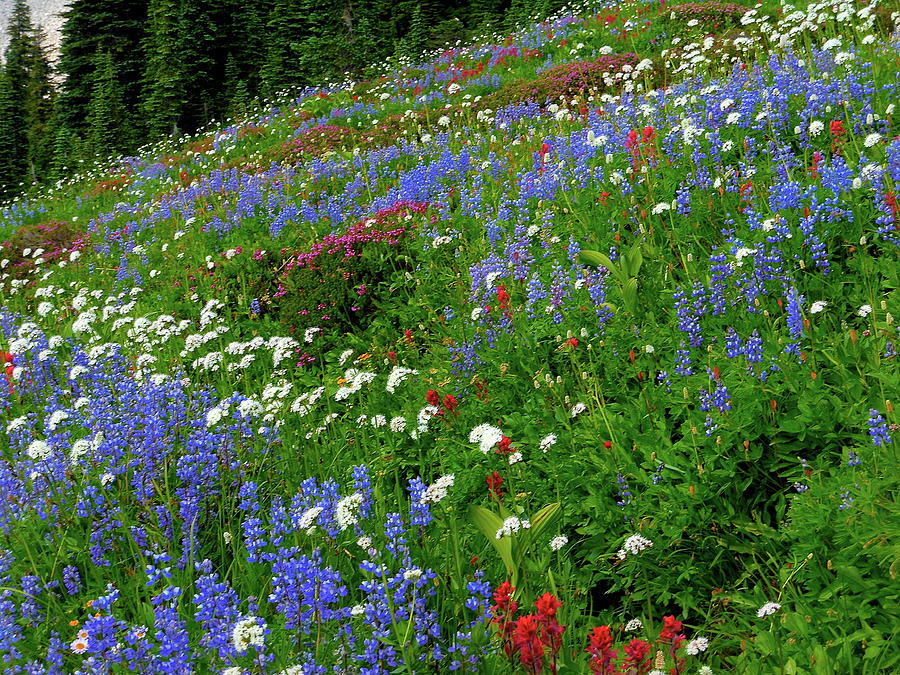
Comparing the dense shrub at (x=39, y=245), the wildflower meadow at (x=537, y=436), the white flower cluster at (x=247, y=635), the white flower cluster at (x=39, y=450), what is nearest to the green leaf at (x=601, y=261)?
the wildflower meadow at (x=537, y=436)

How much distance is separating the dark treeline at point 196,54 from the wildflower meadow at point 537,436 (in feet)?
69.9

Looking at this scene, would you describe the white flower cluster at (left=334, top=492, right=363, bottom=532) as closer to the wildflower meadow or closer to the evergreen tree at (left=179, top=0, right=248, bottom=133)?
the wildflower meadow

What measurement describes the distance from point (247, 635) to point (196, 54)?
34091 mm

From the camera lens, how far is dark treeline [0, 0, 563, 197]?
93.1ft

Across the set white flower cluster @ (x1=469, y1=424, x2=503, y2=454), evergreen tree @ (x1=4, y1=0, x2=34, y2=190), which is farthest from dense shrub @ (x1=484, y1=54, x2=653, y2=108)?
evergreen tree @ (x1=4, y1=0, x2=34, y2=190)

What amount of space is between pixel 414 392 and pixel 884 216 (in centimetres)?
286

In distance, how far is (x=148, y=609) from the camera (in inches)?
98.0

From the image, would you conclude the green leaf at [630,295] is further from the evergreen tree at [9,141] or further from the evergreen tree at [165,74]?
the evergreen tree at [9,141]

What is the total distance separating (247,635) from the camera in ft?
→ 6.13

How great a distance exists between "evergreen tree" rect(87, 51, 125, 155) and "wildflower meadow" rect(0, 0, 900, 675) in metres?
31.3

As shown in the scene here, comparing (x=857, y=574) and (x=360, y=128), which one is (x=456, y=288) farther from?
(x=360, y=128)

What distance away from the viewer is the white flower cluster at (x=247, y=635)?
5.98 feet

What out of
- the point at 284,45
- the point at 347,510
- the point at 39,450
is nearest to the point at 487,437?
the point at 347,510

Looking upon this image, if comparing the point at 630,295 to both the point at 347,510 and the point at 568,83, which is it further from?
the point at 568,83
